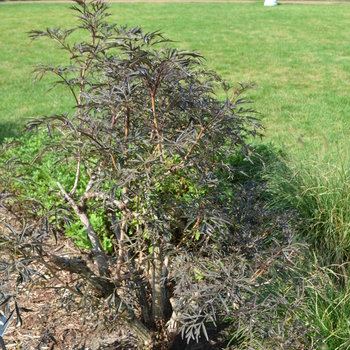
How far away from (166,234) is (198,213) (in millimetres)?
264

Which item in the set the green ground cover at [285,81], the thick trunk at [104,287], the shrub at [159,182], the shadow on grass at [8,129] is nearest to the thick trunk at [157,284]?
the shrub at [159,182]

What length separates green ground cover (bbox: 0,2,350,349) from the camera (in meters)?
3.46

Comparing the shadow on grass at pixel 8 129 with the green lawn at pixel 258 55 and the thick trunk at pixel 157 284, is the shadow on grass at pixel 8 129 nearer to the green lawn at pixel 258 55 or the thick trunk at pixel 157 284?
the green lawn at pixel 258 55

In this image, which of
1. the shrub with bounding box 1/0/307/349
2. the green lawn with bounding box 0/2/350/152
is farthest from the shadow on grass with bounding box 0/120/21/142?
the shrub with bounding box 1/0/307/349

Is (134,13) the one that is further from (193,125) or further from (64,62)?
(193,125)

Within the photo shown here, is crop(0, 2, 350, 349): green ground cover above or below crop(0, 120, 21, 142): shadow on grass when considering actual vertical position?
above

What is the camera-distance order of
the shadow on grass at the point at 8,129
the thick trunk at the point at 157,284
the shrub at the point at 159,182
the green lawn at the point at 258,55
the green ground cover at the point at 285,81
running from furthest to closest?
1. the green lawn at the point at 258,55
2. the shadow on grass at the point at 8,129
3. the green ground cover at the point at 285,81
4. the thick trunk at the point at 157,284
5. the shrub at the point at 159,182

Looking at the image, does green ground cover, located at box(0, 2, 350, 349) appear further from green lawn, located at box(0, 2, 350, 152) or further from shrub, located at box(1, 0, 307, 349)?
shrub, located at box(1, 0, 307, 349)

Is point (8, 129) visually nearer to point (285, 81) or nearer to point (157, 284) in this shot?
point (157, 284)

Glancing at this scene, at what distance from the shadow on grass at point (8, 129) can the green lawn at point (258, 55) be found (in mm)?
13

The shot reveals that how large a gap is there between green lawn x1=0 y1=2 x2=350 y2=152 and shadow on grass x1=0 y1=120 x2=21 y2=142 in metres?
0.01

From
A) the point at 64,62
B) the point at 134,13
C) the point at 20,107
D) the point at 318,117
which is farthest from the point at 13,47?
the point at 318,117

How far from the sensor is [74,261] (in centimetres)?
203

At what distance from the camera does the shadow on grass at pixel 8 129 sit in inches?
250
